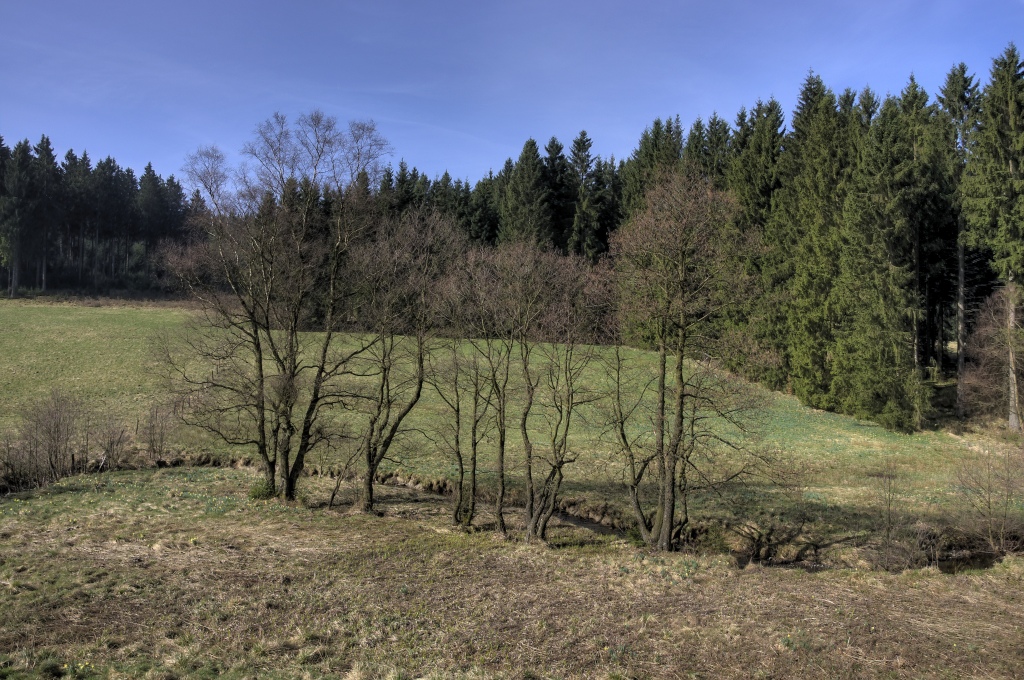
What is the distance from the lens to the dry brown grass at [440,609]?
814 cm

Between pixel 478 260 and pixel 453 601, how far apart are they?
1170cm

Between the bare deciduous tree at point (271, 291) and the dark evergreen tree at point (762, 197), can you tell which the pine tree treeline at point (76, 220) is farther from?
the dark evergreen tree at point (762, 197)

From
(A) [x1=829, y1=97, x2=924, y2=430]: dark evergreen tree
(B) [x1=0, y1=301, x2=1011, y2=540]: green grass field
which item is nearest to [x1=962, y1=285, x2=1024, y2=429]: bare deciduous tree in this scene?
(B) [x1=0, y1=301, x2=1011, y2=540]: green grass field

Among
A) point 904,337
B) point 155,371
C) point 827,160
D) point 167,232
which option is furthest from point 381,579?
point 167,232

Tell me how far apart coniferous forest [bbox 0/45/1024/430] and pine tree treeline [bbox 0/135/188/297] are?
0.45 metres

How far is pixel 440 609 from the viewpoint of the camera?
10211 millimetres

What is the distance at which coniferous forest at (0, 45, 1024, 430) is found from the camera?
28812 mm

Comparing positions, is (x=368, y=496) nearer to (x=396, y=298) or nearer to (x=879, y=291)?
(x=396, y=298)

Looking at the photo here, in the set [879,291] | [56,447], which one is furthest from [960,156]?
[56,447]

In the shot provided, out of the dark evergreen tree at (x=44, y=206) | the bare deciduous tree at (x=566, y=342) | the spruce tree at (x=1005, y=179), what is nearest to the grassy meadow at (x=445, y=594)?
the bare deciduous tree at (x=566, y=342)

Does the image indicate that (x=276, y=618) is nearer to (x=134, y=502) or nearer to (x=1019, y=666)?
(x=134, y=502)

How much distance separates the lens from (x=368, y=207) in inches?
720

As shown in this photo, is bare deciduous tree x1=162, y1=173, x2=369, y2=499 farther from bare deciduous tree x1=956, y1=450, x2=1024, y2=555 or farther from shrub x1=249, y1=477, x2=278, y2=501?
bare deciduous tree x1=956, y1=450, x2=1024, y2=555

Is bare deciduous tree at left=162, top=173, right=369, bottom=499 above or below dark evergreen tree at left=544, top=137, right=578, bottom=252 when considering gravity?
below
